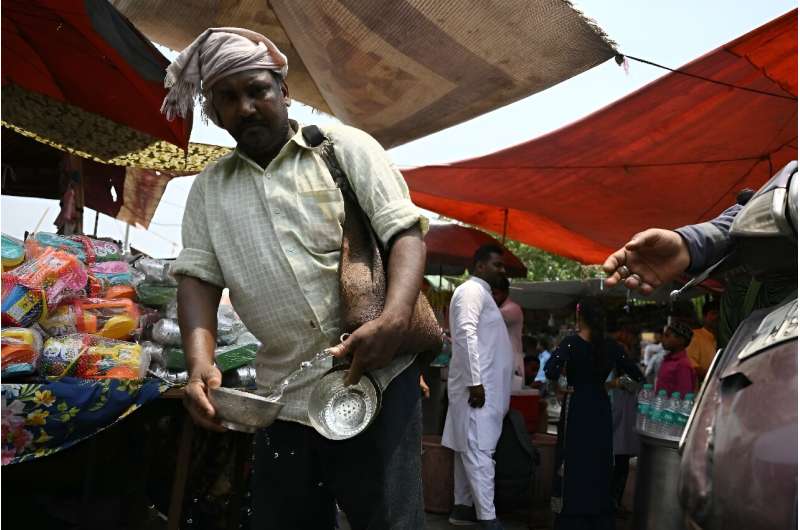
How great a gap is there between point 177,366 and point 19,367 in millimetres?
809

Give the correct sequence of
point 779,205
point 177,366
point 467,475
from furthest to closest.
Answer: point 467,475, point 177,366, point 779,205

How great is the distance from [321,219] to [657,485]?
9.61 ft

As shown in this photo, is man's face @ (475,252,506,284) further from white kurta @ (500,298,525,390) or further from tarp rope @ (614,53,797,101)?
tarp rope @ (614,53,797,101)

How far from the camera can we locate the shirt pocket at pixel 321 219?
178 centimetres

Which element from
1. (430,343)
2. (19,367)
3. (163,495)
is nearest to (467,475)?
(163,495)

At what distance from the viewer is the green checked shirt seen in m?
1.76

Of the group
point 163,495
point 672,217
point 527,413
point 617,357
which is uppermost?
point 672,217

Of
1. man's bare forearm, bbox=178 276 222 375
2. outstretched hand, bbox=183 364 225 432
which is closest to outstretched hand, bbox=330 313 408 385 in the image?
outstretched hand, bbox=183 364 225 432

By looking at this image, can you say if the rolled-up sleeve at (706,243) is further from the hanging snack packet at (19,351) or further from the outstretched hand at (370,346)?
the hanging snack packet at (19,351)

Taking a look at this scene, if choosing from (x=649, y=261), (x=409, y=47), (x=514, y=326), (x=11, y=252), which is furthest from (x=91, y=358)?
(x=514, y=326)

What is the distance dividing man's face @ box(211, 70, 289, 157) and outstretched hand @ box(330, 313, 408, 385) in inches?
22.2

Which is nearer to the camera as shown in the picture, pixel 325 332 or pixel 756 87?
pixel 325 332

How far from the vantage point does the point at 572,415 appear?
190 inches

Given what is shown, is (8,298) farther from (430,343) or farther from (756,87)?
(756,87)
